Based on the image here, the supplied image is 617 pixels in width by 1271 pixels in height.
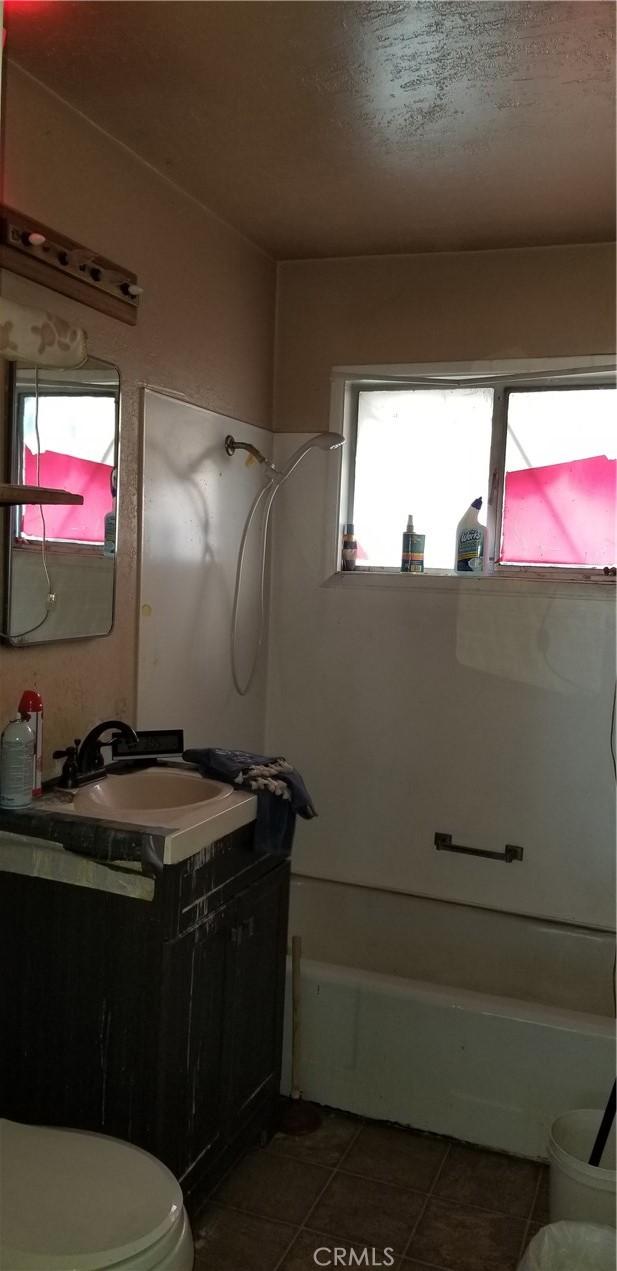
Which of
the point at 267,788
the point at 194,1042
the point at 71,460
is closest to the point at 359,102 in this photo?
the point at 71,460

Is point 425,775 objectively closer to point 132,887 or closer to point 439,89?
point 132,887

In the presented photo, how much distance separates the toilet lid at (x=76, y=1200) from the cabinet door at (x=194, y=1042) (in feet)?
1.19

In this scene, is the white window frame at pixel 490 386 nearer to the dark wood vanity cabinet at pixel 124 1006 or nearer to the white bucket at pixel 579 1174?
the dark wood vanity cabinet at pixel 124 1006

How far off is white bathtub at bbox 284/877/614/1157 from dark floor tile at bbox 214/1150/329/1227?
0.28 meters

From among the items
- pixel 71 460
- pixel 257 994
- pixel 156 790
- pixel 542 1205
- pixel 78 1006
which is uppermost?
pixel 71 460

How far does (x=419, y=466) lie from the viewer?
3.18 m

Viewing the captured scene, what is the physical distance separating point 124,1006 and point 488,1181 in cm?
112

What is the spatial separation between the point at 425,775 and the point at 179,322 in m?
1.56

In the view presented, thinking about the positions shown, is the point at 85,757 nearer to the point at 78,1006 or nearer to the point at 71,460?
the point at 78,1006

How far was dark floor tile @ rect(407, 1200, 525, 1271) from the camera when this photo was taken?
2.12 metres

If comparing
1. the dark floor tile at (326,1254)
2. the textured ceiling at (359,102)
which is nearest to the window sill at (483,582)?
the textured ceiling at (359,102)

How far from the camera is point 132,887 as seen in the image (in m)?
1.91

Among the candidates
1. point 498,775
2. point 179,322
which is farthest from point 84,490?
point 498,775

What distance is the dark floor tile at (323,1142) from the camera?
2471 millimetres
